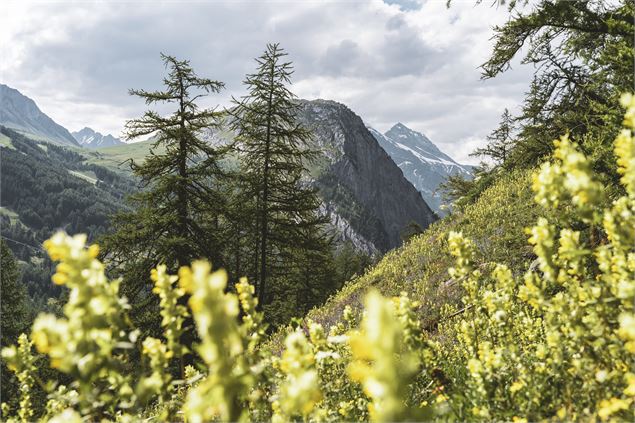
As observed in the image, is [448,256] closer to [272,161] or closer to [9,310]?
[272,161]

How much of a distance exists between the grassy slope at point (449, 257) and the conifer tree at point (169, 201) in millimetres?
5034

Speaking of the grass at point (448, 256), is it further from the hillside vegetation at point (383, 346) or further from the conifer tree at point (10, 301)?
the conifer tree at point (10, 301)

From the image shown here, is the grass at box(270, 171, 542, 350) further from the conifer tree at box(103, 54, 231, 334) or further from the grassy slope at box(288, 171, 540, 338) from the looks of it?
the conifer tree at box(103, 54, 231, 334)

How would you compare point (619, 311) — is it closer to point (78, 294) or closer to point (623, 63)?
point (78, 294)

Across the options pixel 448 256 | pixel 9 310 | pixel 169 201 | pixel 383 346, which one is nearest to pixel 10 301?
pixel 9 310

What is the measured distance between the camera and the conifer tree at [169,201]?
14641 millimetres

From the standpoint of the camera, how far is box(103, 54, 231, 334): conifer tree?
14.6m

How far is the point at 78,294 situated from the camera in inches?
80.7

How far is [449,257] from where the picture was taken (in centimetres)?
1334

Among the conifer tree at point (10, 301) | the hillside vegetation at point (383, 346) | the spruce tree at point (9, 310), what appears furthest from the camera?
the conifer tree at point (10, 301)

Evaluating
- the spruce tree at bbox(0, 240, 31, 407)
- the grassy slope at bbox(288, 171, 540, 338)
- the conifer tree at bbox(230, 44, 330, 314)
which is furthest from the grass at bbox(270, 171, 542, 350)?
the spruce tree at bbox(0, 240, 31, 407)

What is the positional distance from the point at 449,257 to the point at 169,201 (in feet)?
34.3

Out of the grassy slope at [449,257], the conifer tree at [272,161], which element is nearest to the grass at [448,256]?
the grassy slope at [449,257]

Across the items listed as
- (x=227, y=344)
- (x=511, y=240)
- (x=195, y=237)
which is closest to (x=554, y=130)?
(x=511, y=240)
